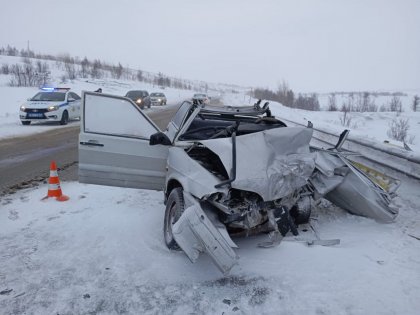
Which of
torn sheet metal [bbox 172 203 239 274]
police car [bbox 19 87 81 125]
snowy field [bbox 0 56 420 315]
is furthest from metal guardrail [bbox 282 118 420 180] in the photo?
police car [bbox 19 87 81 125]

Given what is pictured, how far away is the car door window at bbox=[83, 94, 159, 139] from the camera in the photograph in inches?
184

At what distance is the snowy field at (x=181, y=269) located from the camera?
2945 mm

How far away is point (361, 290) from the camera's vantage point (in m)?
3.12

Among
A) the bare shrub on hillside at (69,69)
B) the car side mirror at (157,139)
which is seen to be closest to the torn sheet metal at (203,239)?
the car side mirror at (157,139)

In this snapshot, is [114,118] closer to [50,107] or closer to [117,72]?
[50,107]

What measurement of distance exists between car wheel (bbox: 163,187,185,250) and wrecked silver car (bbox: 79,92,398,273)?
0.01 m

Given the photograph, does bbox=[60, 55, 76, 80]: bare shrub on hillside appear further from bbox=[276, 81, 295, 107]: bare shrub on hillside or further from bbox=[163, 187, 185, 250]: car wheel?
bbox=[163, 187, 185, 250]: car wheel

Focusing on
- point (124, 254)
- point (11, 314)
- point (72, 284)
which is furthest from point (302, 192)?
point (11, 314)

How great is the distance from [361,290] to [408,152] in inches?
150

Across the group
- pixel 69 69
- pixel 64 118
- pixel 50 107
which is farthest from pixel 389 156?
pixel 69 69

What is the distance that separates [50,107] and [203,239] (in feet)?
48.8

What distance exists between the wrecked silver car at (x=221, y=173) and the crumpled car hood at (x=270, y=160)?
10 mm

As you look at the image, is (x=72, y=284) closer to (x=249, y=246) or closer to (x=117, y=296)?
(x=117, y=296)

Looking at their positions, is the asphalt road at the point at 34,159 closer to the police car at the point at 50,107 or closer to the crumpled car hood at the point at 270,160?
the police car at the point at 50,107
